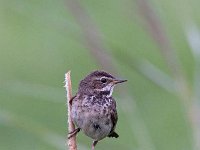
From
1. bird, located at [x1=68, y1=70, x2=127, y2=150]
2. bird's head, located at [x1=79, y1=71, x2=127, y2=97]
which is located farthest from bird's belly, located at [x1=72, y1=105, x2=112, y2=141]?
bird's head, located at [x1=79, y1=71, x2=127, y2=97]

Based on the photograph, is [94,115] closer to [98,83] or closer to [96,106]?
[96,106]

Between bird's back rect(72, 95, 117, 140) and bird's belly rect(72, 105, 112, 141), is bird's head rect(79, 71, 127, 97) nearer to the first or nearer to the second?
bird's back rect(72, 95, 117, 140)

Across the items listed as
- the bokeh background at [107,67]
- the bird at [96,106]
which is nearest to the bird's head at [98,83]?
the bird at [96,106]

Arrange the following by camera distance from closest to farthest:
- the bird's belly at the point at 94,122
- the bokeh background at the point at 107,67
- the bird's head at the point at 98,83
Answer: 1. the bokeh background at the point at 107,67
2. the bird's belly at the point at 94,122
3. the bird's head at the point at 98,83

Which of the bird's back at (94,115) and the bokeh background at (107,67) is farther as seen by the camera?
the bird's back at (94,115)

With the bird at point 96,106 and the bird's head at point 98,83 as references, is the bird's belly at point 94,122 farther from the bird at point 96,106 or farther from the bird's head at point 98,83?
the bird's head at point 98,83

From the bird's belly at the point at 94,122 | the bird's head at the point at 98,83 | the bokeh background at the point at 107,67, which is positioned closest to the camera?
the bokeh background at the point at 107,67

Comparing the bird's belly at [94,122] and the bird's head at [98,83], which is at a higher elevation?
the bird's head at [98,83]

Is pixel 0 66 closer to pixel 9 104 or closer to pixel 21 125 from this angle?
pixel 9 104
